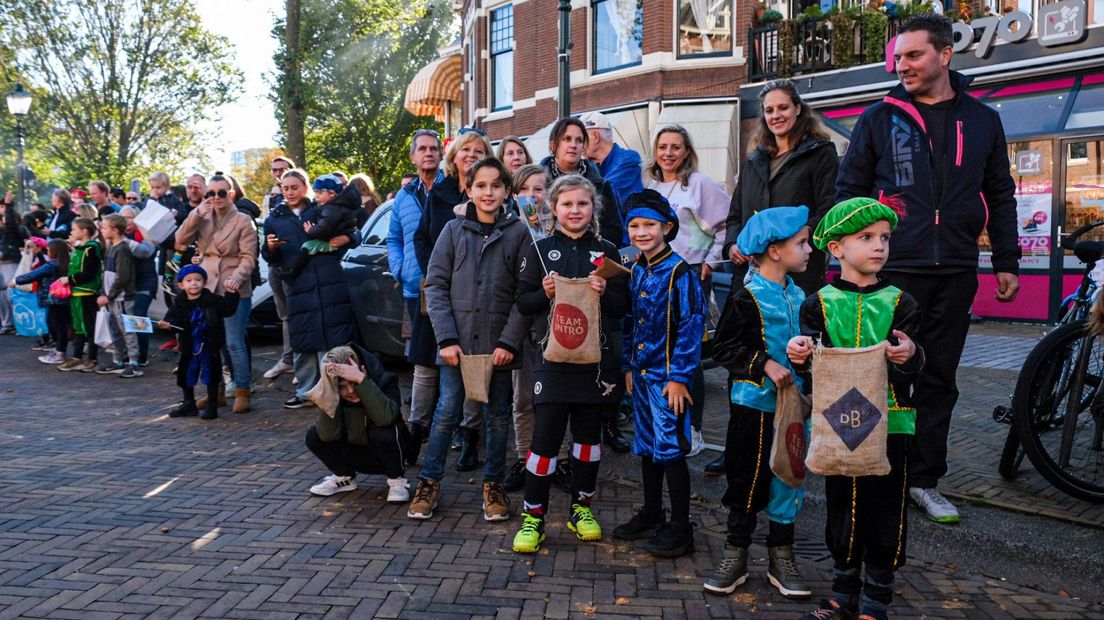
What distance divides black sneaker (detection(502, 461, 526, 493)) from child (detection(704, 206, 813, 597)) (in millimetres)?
1573

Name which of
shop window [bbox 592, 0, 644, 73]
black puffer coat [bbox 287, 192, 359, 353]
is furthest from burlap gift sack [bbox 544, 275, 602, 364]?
shop window [bbox 592, 0, 644, 73]

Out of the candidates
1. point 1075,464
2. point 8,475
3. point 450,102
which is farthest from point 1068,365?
point 450,102

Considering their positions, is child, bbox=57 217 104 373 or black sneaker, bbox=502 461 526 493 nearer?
black sneaker, bbox=502 461 526 493

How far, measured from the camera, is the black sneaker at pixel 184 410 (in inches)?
264

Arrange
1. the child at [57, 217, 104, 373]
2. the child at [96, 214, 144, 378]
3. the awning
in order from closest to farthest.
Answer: the child at [96, 214, 144, 378], the child at [57, 217, 104, 373], the awning

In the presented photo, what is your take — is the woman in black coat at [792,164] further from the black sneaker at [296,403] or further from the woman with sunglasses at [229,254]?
the woman with sunglasses at [229,254]

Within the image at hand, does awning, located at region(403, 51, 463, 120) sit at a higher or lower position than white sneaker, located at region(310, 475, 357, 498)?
higher

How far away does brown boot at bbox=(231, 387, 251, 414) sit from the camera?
682cm

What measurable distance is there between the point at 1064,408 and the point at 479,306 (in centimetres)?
286

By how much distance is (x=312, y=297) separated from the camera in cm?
653

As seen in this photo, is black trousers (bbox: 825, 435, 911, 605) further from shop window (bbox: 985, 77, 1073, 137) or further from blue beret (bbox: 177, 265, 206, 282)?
shop window (bbox: 985, 77, 1073, 137)

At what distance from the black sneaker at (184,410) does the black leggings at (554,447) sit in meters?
3.99

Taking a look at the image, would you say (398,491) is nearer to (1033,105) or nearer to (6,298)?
(1033,105)

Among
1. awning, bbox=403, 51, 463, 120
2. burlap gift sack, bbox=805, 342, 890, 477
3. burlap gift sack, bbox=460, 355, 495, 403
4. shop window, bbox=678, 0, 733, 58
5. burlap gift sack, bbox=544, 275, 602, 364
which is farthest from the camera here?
awning, bbox=403, 51, 463, 120
